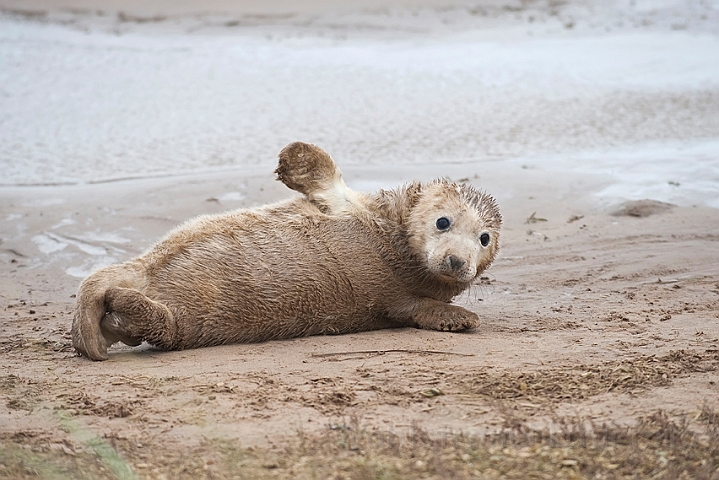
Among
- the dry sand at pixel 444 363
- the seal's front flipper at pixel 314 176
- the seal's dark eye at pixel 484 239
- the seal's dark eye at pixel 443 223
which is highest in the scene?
the seal's front flipper at pixel 314 176

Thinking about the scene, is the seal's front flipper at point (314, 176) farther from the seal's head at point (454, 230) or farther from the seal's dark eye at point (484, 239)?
the seal's dark eye at point (484, 239)

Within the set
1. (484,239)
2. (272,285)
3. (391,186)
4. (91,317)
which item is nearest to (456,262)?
(484,239)

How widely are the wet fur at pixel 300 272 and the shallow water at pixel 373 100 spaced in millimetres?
3864

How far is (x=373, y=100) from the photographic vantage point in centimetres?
1229

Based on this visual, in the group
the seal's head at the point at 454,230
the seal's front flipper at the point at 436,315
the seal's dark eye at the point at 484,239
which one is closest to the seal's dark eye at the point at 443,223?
the seal's head at the point at 454,230

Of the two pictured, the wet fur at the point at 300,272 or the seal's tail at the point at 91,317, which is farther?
Answer: the wet fur at the point at 300,272

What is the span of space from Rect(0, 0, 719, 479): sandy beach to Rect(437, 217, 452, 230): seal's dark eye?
0.68 meters

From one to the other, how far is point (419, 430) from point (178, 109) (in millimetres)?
9288

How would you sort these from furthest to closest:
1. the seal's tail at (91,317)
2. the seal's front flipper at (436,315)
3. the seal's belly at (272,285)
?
the seal's front flipper at (436,315) → the seal's belly at (272,285) → the seal's tail at (91,317)

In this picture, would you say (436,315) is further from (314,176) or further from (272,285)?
(314,176)

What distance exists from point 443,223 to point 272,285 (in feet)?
3.70

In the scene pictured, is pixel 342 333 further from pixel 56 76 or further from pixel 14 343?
pixel 56 76

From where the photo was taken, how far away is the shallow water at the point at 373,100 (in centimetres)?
1040

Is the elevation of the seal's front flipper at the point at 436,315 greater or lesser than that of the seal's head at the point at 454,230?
lesser
